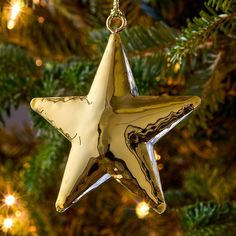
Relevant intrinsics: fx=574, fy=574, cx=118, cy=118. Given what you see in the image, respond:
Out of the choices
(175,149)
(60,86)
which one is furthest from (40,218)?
(175,149)

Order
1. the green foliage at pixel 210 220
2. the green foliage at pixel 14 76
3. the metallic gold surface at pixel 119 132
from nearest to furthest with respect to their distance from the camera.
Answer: the metallic gold surface at pixel 119 132 < the green foliage at pixel 210 220 < the green foliage at pixel 14 76

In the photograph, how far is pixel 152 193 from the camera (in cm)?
55

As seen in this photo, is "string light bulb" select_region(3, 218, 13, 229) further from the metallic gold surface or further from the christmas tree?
the metallic gold surface

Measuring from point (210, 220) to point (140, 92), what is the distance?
0.17 metres

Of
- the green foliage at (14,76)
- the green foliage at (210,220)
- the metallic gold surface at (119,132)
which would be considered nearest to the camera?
the metallic gold surface at (119,132)

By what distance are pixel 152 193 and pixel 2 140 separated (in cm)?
52

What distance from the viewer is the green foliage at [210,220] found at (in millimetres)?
663

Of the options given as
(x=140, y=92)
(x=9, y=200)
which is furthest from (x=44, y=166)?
(x=140, y=92)

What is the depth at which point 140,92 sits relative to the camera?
69cm

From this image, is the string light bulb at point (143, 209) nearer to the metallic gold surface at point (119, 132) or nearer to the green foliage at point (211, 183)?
the green foliage at point (211, 183)

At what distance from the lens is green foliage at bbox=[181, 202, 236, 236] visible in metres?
0.66

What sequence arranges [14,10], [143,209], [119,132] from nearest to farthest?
[119,132], [14,10], [143,209]

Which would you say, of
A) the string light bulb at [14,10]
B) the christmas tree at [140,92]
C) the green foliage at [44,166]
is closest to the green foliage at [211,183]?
the christmas tree at [140,92]

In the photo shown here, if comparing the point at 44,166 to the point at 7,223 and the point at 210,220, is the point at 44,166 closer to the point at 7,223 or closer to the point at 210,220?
the point at 7,223
